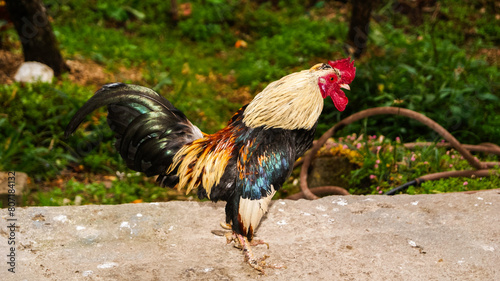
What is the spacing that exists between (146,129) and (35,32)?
3717mm

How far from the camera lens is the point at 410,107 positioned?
596cm

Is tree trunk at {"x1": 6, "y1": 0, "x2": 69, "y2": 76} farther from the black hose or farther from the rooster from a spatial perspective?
the black hose

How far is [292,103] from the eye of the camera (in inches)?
129

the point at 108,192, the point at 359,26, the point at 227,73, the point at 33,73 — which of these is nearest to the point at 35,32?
the point at 33,73

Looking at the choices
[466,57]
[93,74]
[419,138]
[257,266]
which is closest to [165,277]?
[257,266]

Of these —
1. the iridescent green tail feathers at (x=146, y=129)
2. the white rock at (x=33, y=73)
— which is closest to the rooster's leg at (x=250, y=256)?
the iridescent green tail feathers at (x=146, y=129)

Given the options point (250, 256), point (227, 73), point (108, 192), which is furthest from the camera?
point (227, 73)

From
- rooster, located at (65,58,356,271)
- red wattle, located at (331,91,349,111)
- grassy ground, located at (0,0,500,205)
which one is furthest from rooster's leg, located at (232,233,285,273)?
grassy ground, located at (0,0,500,205)

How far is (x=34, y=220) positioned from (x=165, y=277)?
1.20m

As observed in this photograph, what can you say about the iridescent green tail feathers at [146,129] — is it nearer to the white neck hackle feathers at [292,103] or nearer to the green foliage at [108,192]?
the white neck hackle feathers at [292,103]

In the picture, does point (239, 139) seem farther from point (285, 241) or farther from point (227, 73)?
point (227, 73)

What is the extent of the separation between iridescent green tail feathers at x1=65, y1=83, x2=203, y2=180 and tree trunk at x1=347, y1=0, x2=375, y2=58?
14.2ft

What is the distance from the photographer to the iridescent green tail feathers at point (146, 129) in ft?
11.5

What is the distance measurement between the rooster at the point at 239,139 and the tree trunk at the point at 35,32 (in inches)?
→ 137
